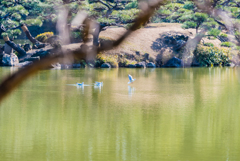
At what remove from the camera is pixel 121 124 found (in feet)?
20.8

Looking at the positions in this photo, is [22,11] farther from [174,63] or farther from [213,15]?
[213,15]

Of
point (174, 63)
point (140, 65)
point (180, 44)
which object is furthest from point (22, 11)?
point (180, 44)

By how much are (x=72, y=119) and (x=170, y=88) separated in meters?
4.65

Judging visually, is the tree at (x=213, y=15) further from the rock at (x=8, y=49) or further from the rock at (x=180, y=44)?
the rock at (x=8, y=49)

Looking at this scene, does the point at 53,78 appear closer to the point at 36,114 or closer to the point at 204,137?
the point at 36,114

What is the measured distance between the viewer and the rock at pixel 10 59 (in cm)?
1694

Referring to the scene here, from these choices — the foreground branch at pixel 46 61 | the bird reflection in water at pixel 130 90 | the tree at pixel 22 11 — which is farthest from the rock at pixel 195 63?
the foreground branch at pixel 46 61

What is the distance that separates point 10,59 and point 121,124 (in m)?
11.9

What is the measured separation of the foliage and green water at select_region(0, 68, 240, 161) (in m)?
8.65

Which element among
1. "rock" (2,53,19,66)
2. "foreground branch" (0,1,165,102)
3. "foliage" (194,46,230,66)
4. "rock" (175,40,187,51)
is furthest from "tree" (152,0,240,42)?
"foreground branch" (0,1,165,102)

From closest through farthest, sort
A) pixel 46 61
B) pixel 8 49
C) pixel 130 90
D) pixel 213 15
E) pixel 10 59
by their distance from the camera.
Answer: pixel 46 61, pixel 130 90, pixel 213 15, pixel 10 59, pixel 8 49

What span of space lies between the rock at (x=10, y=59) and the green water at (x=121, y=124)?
6472mm

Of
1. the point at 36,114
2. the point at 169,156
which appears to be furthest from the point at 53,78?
the point at 169,156

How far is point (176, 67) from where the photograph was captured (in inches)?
727
